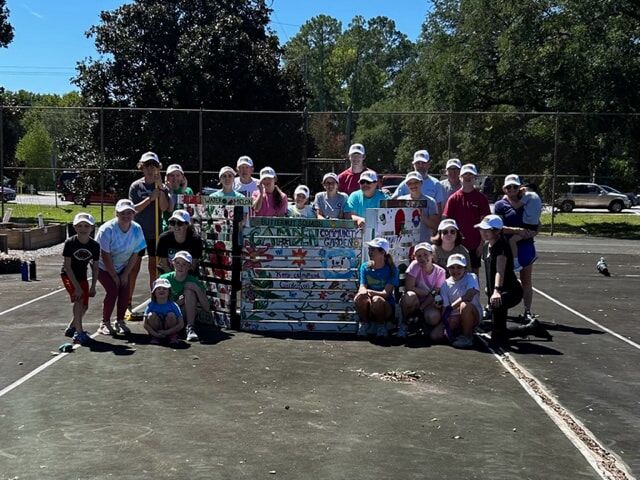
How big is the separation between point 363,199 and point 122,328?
3.30m

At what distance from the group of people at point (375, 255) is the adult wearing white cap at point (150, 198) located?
0.01 m

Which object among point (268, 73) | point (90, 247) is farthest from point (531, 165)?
point (90, 247)

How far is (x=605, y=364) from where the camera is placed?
8195 millimetres

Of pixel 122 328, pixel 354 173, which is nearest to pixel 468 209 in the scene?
pixel 354 173

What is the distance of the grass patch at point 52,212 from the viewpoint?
93.2 ft

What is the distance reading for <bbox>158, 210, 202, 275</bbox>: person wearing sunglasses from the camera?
956 cm

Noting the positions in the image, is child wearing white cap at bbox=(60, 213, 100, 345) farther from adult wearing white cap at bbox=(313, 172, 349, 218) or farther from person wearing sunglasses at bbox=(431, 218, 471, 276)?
person wearing sunglasses at bbox=(431, 218, 471, 276)

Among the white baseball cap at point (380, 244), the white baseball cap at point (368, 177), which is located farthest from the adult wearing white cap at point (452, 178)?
the white baseball cap at point (380, 244)

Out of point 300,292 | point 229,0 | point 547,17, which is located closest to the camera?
point 300,292

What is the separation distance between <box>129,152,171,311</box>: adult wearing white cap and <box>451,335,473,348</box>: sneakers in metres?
4.02

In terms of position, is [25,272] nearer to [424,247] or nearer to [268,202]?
[268,202]

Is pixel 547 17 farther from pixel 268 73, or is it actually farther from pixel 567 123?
pixel 268 73

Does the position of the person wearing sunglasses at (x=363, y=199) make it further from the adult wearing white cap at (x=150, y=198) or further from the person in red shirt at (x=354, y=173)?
the adult wearing white cap at (x=150, y=198)

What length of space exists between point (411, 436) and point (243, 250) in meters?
4.53
